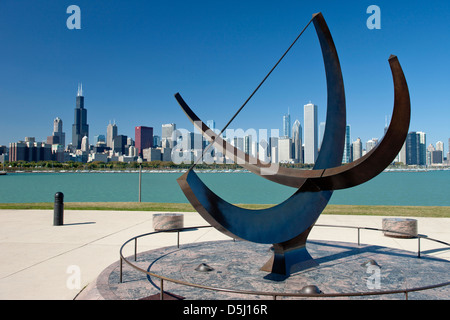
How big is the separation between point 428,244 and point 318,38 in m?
5.24

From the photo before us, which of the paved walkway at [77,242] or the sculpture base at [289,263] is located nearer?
the paved walkway at [77,242]

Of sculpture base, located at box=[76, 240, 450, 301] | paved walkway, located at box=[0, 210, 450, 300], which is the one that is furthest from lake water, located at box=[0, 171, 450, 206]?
sculpture base, located at box=[76, 240, 450, 301]

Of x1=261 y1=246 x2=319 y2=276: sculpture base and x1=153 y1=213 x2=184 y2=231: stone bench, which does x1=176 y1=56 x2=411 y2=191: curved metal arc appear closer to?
x1=261 y1=246 x2=319 y2=276: sculpture base

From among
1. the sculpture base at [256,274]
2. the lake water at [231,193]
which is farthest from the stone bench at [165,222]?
the lake water at [231,193]

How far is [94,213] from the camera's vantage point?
41.1 ft

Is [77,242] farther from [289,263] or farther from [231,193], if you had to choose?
[231,193]

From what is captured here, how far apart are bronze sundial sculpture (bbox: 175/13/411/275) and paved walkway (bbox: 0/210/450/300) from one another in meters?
2.20

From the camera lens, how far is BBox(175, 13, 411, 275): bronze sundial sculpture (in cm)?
416

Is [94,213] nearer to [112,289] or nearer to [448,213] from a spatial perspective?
[112,289]

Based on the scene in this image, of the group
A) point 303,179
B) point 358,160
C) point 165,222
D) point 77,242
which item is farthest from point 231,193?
point 358,160

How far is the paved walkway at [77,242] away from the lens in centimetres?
492

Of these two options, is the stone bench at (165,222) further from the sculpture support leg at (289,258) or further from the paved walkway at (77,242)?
the sculpture support leg at (289,258)

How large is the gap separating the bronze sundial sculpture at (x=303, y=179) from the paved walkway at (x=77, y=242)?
2.20 meters
